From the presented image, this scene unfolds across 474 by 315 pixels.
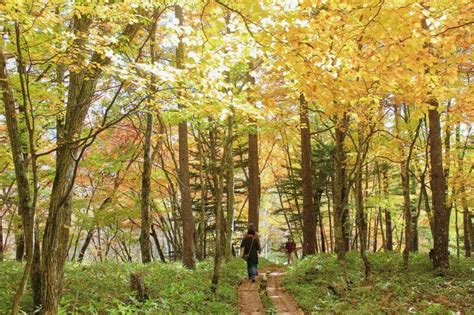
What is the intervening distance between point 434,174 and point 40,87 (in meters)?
12.8

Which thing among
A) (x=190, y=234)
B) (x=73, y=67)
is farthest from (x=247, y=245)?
(x=73, y=67)

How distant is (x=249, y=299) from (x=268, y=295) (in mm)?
676

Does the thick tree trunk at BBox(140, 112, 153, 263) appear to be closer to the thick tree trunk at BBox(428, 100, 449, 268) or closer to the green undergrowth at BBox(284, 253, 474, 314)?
the green undergrowth at BBox(284, 253, 474, 314)

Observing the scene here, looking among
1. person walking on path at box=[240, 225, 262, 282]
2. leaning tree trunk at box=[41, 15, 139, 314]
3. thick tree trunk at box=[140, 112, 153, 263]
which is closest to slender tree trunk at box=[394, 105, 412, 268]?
person walking on path at box=[240, 225, 262, 282]

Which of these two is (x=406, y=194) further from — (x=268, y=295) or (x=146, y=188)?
(x=146, y=188)

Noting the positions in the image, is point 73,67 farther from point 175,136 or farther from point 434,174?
point 175,136

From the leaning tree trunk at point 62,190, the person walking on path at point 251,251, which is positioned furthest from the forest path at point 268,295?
the leaning tree trunk at point 62,190

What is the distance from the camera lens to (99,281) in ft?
32.2

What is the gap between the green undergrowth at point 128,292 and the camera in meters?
7.88

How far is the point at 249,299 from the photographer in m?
11.0

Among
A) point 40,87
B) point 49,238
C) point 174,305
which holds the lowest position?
point 174,305

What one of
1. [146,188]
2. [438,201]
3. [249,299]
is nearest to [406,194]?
[438,201]

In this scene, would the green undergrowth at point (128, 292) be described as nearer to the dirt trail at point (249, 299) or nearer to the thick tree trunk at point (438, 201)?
the dirt trail at point (249, 299)

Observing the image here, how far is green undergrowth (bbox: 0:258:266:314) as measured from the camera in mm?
7883
